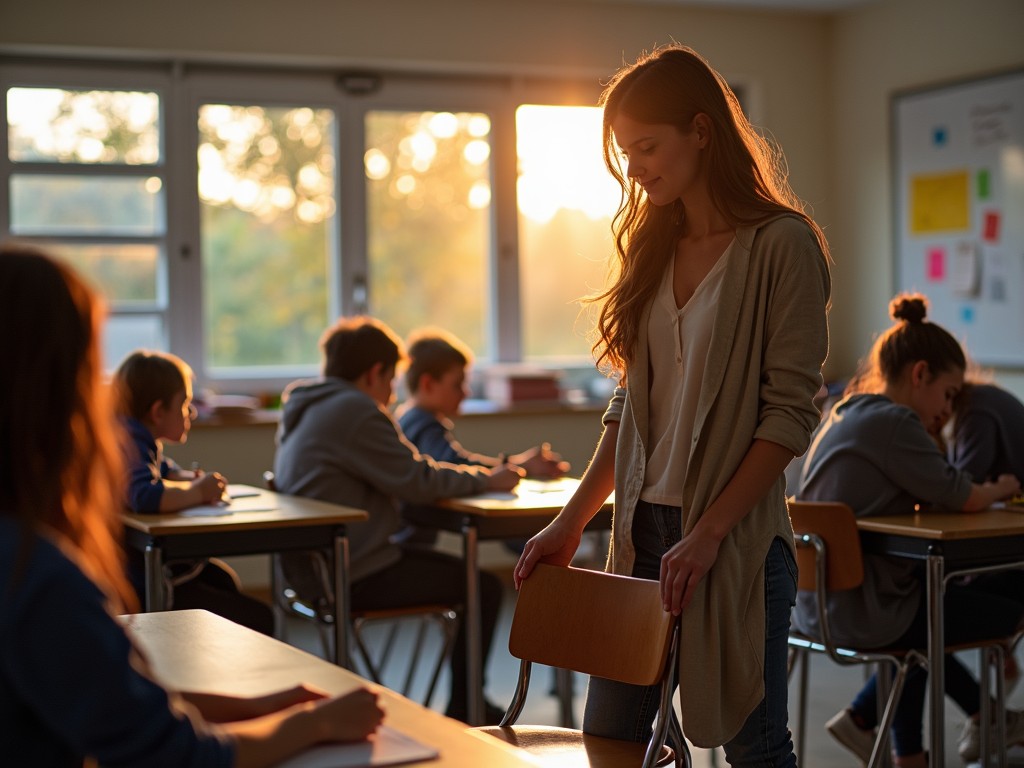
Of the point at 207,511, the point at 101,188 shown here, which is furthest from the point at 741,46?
the point at 207,511

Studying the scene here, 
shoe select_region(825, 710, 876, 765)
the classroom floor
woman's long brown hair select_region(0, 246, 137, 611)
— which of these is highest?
woman's long brown hair select_region(0, 246, 137, 611)

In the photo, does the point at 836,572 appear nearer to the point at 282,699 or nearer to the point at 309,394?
the point at 309,394

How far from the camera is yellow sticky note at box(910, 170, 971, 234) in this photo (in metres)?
5.62

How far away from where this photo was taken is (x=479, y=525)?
11.1ft

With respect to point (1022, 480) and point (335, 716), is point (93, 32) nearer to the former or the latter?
point (1022, 480)

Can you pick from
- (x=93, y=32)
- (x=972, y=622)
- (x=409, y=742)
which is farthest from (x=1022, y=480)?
(x=93, y=32)

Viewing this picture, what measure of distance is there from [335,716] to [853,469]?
78.8 inches

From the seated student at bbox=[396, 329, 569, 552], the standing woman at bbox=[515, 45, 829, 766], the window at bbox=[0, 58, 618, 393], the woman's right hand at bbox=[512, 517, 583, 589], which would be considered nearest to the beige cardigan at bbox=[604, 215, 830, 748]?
the standing woman at bbox=[515, 45, 829, 766]

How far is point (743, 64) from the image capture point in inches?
243

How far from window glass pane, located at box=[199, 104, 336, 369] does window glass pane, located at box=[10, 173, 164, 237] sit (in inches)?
8.6

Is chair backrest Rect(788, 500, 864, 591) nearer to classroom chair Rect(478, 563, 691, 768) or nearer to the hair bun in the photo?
the hair bun

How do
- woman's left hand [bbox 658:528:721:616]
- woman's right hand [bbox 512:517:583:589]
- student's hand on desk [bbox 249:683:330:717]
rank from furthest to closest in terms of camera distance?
woman's right hand [bbox 512:517:583:589] < woman's left hand [bbox 658:528:721:616] < student's hand on desk [bbox 249:683:330:717]

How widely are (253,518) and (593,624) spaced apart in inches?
52.8

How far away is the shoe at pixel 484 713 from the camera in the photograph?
3539mm
